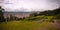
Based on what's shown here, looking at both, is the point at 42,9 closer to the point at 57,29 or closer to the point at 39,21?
the point at 39,21

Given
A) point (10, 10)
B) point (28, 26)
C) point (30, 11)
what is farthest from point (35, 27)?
point (10, 10)

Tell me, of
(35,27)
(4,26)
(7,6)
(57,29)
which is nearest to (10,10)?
(7,6)

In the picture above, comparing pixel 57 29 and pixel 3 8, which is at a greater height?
pixel 3 8

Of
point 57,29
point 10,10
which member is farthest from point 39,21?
point 10,10

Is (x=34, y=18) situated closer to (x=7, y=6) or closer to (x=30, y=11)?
(x=30, y=11)

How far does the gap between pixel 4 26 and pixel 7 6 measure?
0.28 meters

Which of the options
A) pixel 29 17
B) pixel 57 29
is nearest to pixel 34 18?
pixel 29 17

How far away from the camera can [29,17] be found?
2.05 meters

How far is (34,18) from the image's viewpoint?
2045 mm

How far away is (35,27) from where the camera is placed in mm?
2027

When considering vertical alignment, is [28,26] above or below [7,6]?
below

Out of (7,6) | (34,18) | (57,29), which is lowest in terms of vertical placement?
(57,29)

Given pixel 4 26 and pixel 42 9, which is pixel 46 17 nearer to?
pixel 42 9

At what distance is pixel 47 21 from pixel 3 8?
64 cm
